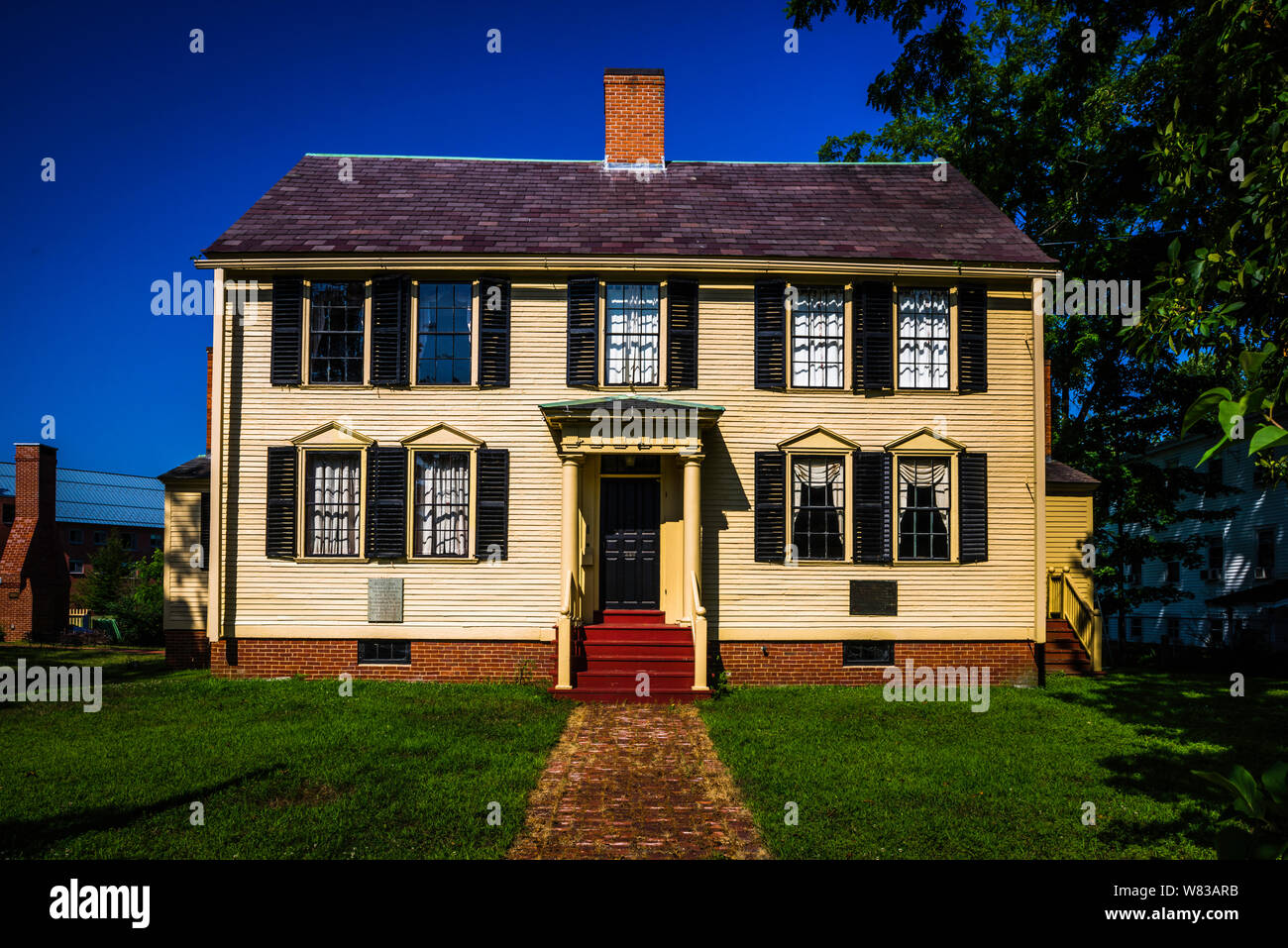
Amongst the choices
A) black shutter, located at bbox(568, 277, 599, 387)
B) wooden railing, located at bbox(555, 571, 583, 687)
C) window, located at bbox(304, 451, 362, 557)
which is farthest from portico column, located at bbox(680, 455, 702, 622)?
window, located at bbox(304, 451, 362, 557)

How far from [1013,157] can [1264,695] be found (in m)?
16.0

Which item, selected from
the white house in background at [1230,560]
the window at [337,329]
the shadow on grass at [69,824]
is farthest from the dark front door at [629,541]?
the white house in background at [1230,560]

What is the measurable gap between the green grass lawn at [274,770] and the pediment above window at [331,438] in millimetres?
3912

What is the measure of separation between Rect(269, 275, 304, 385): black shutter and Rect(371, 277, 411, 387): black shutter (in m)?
1.29

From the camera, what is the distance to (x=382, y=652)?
14.6 m

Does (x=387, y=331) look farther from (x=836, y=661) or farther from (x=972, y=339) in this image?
(x=972, y=339)

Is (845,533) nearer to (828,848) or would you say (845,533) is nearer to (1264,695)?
(1264,695)

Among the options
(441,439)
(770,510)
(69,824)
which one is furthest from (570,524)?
(69,824)

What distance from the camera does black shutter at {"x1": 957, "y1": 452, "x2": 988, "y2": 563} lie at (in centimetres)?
1483

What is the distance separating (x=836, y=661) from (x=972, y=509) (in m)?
3.46

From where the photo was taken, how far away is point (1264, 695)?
46.7ft

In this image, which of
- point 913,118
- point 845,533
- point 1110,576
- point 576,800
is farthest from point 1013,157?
point 576,800

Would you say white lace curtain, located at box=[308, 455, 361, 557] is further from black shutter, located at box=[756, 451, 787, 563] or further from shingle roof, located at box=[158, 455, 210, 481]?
black shutter, located at box=[756, 451, 787, 563]

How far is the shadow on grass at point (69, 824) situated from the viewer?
6.14m
